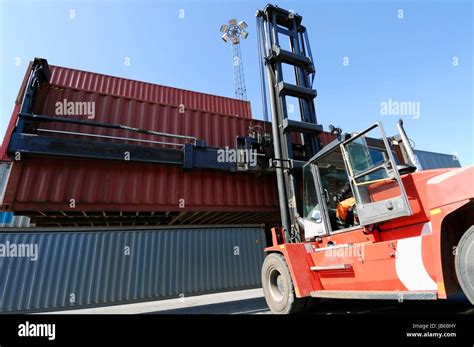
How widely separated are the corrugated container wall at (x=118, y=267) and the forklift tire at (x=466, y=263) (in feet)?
20.4

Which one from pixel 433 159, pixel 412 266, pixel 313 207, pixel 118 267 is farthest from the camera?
pixel 433 159

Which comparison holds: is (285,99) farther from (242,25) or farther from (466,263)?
(242,25)

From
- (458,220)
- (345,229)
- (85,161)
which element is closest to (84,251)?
(85,161)

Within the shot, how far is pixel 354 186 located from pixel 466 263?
1369 millimetres

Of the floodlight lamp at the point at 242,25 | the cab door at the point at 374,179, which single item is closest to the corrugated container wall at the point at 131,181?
the cab door at the point at 374,179

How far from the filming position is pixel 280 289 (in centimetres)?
483

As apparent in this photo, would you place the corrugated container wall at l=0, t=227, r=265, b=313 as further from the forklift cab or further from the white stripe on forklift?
the white stripe on forklift

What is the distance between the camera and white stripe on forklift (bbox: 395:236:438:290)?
261 cm

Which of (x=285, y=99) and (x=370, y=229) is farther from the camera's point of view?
(x=285, y=99)

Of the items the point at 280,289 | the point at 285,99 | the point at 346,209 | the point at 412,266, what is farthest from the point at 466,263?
the point at 285,99

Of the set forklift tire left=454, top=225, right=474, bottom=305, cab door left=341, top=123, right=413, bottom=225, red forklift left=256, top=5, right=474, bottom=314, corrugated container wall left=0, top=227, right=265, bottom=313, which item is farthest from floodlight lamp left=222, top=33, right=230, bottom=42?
forklift tire left=454, top=225, right=474, bottom=305

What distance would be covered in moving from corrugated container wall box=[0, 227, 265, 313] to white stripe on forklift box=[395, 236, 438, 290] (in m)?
5.72

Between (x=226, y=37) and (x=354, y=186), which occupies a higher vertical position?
(x=226, y=37)

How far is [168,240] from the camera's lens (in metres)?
7.59
